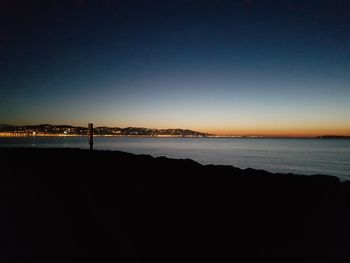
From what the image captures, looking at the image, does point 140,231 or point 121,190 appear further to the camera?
point 121,190

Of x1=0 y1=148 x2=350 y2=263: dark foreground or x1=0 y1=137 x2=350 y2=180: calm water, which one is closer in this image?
x1=0 y1=148 x2=350 y2=263: dark foreground

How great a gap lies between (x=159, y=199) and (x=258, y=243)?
262 centimetres

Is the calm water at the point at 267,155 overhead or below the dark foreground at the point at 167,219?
below

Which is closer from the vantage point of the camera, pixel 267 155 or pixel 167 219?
pixel 167 219

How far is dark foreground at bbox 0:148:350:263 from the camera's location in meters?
5.12

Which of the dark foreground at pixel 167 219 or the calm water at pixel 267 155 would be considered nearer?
the dark foreground at pixel 167 219

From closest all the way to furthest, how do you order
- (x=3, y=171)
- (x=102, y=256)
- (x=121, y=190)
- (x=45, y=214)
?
(x=102, y=256) < (x=45, y=214) < (x=121, y=190) < (x=3, y=171)

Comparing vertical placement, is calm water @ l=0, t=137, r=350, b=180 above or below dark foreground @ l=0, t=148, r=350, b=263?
below

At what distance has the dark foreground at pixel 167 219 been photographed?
5117mm

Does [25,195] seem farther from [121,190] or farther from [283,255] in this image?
[283,255]

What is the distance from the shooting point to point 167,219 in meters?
6.56

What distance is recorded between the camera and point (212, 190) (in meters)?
8.92

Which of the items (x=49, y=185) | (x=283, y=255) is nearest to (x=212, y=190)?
(x=283, y=255)

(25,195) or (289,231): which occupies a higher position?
(25,195)
